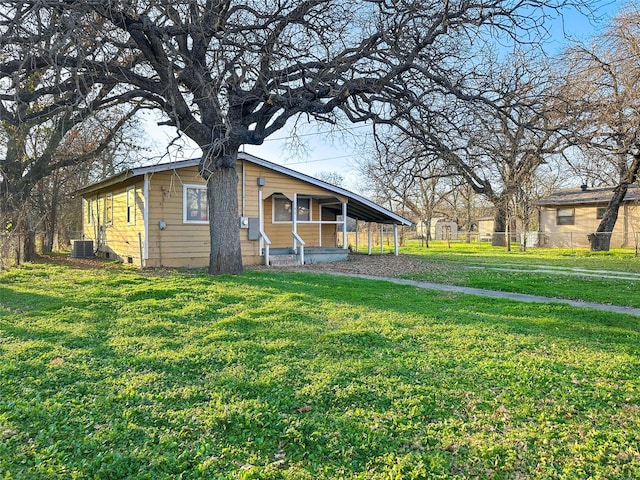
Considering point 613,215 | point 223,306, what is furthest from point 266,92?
point 613,215

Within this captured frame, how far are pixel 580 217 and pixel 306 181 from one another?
20.1 meters

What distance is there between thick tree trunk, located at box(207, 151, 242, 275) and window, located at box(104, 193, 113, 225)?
780 cm

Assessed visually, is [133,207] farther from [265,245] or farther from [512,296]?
[512,296]

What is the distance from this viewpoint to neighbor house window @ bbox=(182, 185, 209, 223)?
1316cm

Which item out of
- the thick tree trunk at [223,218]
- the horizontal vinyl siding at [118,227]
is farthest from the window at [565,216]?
the horizontal vinyl siding at [118,227]

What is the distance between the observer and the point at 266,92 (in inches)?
341

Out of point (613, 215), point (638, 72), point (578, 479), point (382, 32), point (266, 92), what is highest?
point (638, 72)

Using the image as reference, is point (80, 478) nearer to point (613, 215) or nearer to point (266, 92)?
point (266, 92)

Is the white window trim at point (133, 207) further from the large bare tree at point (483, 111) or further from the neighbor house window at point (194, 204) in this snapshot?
the large bare tree at point (483, 111)

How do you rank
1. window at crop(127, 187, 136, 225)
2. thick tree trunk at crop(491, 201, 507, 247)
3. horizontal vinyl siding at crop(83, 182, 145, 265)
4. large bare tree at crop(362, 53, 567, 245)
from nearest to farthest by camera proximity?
large bare tree at crop(362, 53, 567, 245), horizontal vinyl siding at crop(83, 182, 145, 265), window at crop(127, 187, 136, 225), thick tree trunk at crop(491, 201, 507, 247)

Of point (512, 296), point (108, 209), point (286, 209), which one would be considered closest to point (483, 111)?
point (512, 296)

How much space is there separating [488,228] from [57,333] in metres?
45.1

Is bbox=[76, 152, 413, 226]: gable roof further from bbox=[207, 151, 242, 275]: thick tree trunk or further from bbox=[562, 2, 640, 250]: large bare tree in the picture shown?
bbox=[562, 2, 640, 250]: large bare tree

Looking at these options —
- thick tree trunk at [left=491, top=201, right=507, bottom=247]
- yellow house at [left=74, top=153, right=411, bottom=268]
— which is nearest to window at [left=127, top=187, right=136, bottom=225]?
yellow house at [left=74, top=153, right=411, bottom=268]
